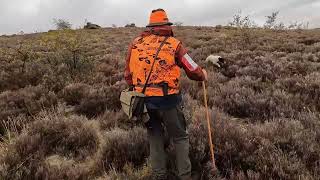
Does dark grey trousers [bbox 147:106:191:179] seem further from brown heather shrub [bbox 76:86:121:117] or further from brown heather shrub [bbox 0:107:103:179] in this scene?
brown heather shrub [bbox 76:86:121:117]

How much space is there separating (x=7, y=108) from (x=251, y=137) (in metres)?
5.46

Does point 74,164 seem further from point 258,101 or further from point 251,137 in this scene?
point 258,101

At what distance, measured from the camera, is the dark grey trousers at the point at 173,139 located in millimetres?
4453

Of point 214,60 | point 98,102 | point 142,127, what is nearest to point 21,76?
point 98,102

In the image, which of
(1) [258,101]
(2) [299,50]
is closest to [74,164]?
(1) [258,101]

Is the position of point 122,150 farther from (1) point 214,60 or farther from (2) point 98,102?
(1) point 214,60

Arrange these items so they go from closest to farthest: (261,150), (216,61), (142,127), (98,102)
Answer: (261,150), (142,127), (98,102), (216,61)

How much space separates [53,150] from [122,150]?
48.8 inches

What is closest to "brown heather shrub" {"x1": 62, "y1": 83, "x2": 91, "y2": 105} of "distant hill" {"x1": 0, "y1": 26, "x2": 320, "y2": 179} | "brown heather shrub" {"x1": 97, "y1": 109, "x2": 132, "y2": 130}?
"distant hill" {"x1": 0, "y1": 26, "x2": 320, "y2": 179}

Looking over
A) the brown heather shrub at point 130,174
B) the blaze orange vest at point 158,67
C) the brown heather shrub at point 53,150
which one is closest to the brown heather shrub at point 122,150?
the brown heather shrub at point 130,174

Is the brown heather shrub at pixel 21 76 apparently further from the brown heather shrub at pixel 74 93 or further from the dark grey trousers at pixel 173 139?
the dark grey trousers at pixel 173 139

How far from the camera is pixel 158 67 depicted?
4328 millimetres

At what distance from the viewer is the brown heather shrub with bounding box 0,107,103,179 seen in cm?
472

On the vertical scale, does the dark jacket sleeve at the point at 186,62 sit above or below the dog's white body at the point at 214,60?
above
